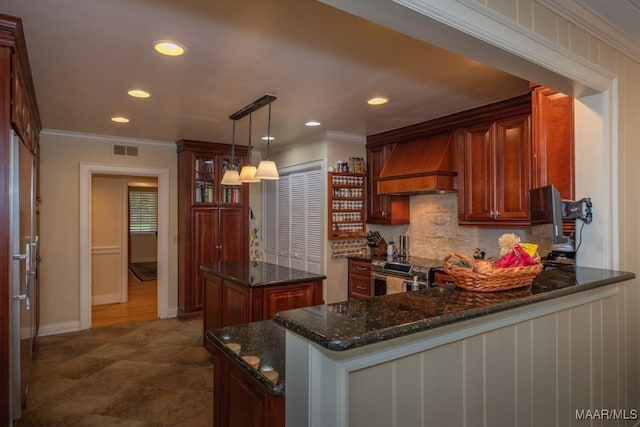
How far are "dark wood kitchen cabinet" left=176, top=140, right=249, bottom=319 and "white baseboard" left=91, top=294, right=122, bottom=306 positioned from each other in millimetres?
1644

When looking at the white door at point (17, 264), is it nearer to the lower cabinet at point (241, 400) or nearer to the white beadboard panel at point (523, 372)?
the lower cabinet at point (241, 400)

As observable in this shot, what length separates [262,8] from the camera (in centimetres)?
185

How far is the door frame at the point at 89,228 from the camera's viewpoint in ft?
15.4

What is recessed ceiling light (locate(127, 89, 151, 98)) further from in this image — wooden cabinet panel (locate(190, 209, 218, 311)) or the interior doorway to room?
the interior doorway to room

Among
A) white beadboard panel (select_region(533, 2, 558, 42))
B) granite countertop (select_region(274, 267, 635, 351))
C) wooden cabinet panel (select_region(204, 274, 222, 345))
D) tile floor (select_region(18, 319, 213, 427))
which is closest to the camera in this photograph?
granite countertop (select_region(274, 267, 635, 351))

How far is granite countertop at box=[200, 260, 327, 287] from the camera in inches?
119

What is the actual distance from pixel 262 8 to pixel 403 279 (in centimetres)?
297

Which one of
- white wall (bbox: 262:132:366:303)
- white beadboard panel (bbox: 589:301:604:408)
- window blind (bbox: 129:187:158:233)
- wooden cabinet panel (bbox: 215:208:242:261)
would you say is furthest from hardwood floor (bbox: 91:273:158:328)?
white beadboard panel (bbox: 589:301:604:408)

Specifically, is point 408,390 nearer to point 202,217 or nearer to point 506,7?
point 506,7

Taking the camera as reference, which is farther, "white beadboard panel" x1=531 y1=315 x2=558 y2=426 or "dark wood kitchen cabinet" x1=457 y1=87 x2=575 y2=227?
"dark wood kitchen cabinet" x1=457 y1=87 x2=575 y2=227

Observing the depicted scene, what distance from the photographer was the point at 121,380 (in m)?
3.28

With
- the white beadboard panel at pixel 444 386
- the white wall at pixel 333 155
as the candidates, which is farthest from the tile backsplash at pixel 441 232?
the white beadboard panel at pixel 444 386

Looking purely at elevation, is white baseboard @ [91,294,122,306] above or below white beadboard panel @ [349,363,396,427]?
below

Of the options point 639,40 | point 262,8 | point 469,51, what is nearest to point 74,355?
point 262,8
